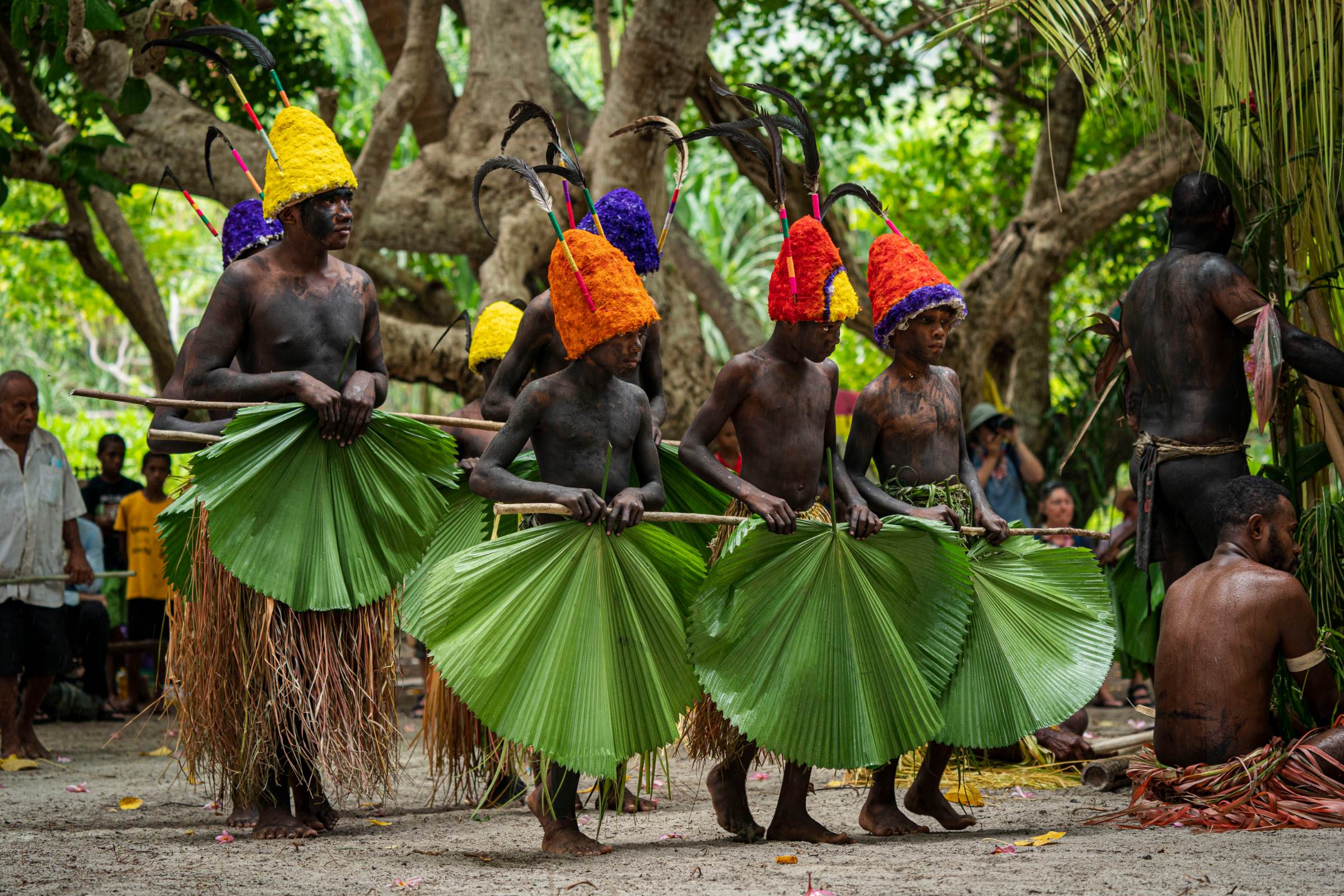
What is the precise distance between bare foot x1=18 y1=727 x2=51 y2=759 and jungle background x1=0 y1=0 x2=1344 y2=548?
8.59 feet

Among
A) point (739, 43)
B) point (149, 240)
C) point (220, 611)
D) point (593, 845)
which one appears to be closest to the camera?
point (593, 845)

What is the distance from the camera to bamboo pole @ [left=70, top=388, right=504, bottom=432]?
4090 millimetres

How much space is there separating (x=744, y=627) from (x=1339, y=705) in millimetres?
2217

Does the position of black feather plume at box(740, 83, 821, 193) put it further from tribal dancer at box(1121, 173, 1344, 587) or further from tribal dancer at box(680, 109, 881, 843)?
tribal dancer at box(1121, 173, 1344, 587)

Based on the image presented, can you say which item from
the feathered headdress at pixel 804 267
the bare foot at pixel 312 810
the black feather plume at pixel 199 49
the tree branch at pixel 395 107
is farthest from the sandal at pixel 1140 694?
the black feather plume at pixel 199 49

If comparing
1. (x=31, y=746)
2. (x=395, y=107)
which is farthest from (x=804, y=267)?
(x=395, y=107)

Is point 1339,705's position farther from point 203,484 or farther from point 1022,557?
point 203,484

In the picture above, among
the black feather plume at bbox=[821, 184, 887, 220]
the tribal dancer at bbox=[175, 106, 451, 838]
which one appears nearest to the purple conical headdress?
the tribal dancer at bbox=[175, 106, 451, 838]

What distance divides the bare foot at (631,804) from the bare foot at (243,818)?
120 cm

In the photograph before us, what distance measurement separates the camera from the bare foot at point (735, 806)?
4.45 meters

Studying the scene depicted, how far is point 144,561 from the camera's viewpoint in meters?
8.82

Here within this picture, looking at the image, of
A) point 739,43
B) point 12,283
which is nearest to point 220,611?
point 739,43

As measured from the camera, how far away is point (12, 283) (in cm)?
1809

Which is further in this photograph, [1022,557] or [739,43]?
[739,43]
